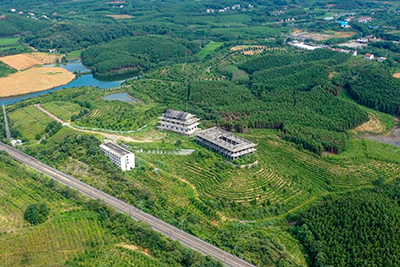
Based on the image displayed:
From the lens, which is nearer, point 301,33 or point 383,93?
point 383,93

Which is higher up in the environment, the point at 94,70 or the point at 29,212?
the point at 29,212

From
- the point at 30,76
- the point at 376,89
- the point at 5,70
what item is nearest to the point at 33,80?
the point at 30,76

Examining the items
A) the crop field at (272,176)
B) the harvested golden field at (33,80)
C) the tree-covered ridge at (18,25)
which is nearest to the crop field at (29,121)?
the harvested golden field at (33,80)

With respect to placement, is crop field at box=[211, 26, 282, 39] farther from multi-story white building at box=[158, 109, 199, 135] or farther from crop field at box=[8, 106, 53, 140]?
crop field at box=[8, 106, 53, 140]

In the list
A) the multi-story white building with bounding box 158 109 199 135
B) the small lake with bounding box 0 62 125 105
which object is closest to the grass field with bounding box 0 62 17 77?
the small lake with bounding box 0 62 125 105

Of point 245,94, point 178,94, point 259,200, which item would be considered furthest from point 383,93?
point 259,200

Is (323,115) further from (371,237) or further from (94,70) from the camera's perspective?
(94,70)

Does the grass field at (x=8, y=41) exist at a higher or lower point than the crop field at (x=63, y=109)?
lower

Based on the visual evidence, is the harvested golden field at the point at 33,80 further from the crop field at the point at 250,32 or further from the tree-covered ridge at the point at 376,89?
the tree-covered ridge at the point at 376,89
